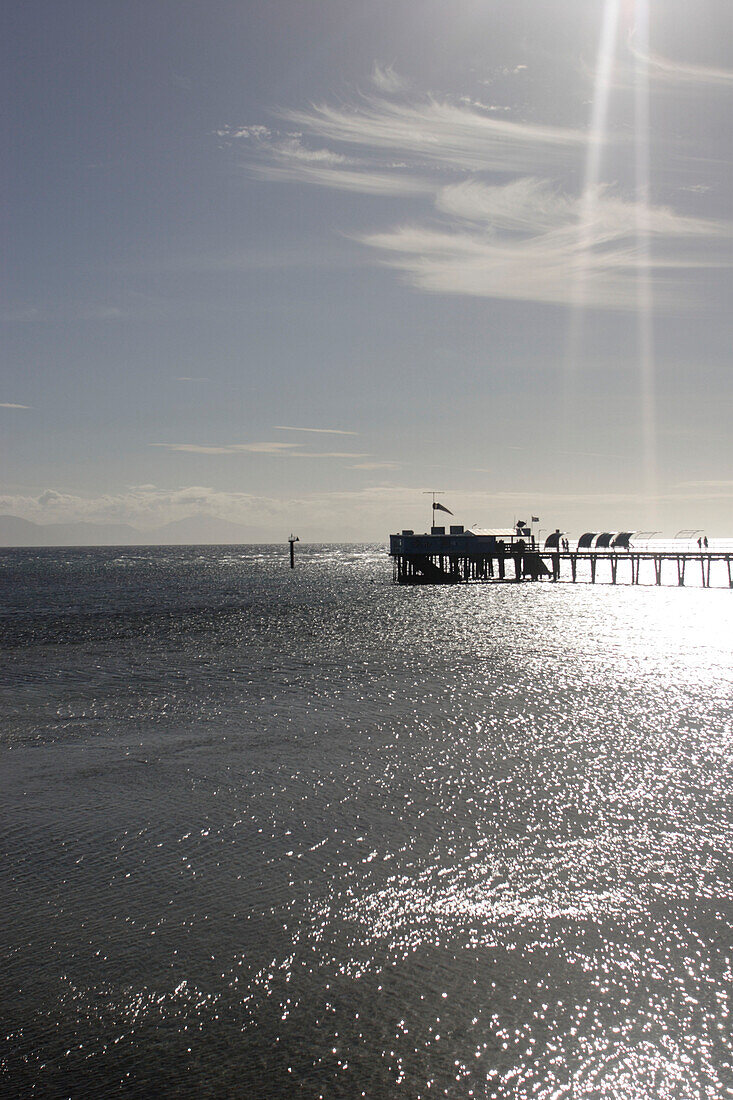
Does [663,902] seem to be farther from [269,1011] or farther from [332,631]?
[332,631]

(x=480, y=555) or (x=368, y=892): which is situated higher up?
(x=480, y=555)

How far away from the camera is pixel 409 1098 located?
8227 millimetres

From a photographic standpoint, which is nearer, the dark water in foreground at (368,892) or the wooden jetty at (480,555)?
the dark water in foreground at (368,892)

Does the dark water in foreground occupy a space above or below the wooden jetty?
below

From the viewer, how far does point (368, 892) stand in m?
13.0

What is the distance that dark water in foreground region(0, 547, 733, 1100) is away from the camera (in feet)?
29.2

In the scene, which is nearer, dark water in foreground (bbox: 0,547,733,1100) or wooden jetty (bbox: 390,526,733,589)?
dark water in foreground (bbox: 0,547,733,1100)

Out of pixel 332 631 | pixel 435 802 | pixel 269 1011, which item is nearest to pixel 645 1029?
pixel 269 1011

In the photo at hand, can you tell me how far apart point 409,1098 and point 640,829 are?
8.69 metres

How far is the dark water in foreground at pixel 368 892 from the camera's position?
29.2ft

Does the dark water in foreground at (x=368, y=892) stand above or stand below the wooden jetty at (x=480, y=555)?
below

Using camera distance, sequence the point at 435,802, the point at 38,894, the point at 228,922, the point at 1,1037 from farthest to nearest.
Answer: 1. the point at 435,802
2. the point at 38,894
3. the point at 228,922
4. the point at 1,1037

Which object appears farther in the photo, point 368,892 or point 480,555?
point 480,555

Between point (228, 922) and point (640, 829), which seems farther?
point (640, 829)
